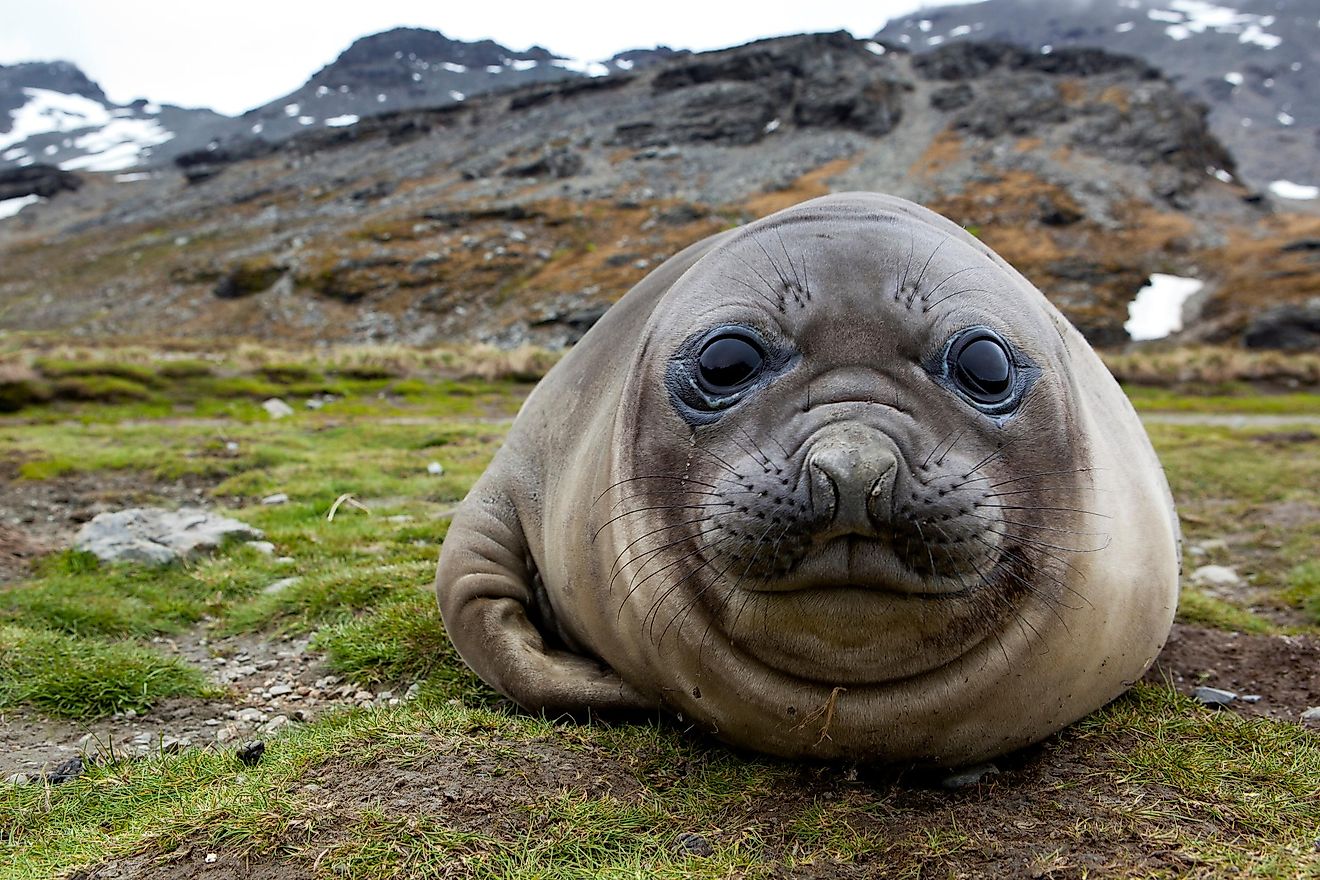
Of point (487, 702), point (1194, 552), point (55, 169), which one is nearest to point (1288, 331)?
point (1194, 552)

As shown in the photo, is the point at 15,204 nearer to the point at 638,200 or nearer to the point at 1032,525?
the point at 638,200

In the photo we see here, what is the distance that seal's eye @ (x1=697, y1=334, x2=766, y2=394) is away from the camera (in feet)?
A: 8.77

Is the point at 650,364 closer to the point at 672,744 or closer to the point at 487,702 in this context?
the point at 672,744

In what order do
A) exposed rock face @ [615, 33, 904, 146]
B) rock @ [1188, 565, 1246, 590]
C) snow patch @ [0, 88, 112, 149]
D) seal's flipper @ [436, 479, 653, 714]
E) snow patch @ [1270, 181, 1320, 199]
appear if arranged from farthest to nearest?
snow patch @ [0, 88, 112, 149]
snow patch @ [1270, 181, 1320, 199]
exposed rock face @ [615, 33, 904, 146]
rock @ [1188, 565, 1246, 590]
seal's flipper @ [436, 479, 653, 714]

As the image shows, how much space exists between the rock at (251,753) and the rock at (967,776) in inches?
83.5

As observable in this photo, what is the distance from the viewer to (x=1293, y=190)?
306ft

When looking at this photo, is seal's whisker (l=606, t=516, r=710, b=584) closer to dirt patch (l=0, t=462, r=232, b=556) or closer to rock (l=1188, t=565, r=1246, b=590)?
rock (l=1188, t=565, r=1246, b=590)

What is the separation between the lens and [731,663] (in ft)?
9.14

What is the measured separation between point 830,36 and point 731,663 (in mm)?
75137

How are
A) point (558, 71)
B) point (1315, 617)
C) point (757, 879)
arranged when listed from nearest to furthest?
point (757, 879) < point (1315, 617) < point (558, 71)

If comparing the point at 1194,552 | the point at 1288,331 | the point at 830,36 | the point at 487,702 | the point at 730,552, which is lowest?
the point at 1288,331

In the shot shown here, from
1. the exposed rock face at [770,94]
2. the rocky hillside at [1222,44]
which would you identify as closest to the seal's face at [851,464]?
the exposed rock face at [770,94]

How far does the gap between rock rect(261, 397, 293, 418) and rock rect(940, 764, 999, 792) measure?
15.4 m

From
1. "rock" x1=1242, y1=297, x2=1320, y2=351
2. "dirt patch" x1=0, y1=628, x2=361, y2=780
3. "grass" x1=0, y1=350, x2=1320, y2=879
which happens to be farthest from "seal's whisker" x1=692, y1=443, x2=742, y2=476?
Result: "rock" x1=1242, y1=297, x2=1320, y2=351
